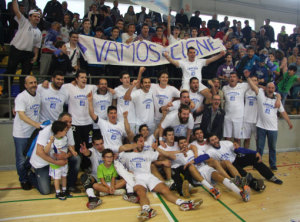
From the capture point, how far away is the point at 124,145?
16.1 ft

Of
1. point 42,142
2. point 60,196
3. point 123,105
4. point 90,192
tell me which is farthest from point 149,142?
point 42,142

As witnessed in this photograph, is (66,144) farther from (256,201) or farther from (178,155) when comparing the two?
(256,201)

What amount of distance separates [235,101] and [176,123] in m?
1.81

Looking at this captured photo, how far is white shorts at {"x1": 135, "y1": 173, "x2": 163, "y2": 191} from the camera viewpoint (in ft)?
14.9

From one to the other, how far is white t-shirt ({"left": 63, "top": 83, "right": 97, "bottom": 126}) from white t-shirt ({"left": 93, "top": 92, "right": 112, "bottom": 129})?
19 cm

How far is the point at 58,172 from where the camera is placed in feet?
14.4

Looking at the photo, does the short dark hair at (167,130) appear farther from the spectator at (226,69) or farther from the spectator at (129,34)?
the spectator at (129,34)

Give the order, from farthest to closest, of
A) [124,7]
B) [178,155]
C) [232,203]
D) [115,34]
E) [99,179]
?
[124,7], [115,34], [178,155], [99,179], [232,203]

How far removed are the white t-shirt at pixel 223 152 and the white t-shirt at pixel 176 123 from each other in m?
0.70

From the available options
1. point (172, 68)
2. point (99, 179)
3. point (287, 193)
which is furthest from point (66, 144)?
point (287, 193)

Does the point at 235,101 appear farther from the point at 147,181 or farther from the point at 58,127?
the point at 58,127

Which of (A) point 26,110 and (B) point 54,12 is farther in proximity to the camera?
(B) point 54,12

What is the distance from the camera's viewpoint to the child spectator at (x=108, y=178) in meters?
4.48

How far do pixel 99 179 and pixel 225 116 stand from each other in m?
3.53
